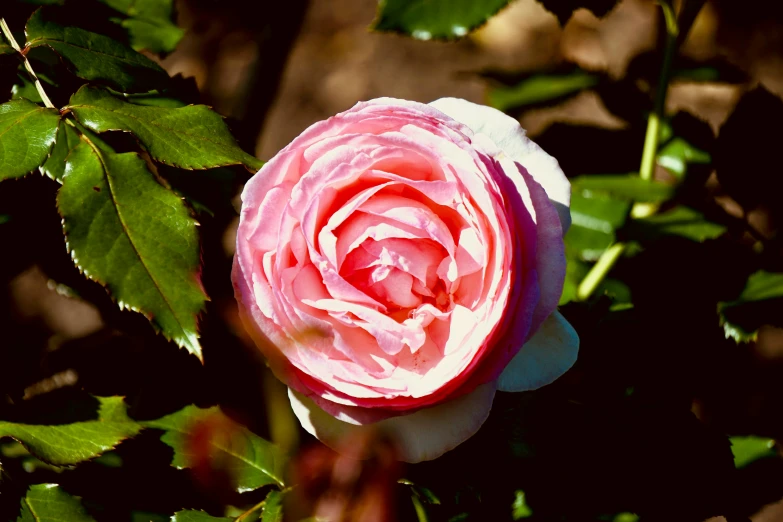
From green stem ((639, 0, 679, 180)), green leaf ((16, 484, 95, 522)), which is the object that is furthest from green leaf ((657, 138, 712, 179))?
green leaf ((16, 484, 95, 522))

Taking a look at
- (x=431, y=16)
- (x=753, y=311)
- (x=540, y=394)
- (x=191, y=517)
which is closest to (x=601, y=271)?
(x=753, y=311)

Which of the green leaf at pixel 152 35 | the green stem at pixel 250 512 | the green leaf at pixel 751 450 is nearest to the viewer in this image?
the green stem at pixel 250 512

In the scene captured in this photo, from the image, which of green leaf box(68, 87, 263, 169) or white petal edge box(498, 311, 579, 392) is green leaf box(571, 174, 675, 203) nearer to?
white petal edge box(498, 311, 579, 392)

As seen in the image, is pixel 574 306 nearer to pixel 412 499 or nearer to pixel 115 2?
pixel 412 499

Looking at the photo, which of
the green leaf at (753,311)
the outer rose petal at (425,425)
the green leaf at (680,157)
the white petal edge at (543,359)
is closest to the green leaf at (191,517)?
the outer rose petal at (425,425)

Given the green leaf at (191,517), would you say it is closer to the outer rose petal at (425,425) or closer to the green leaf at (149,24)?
the outer rose petal at (425,425)

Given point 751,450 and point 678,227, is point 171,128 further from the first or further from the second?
point 751,450
